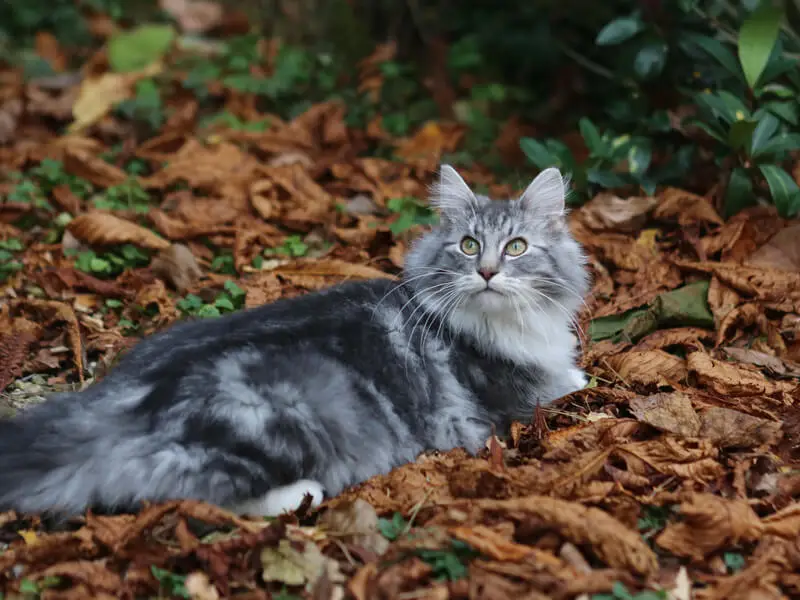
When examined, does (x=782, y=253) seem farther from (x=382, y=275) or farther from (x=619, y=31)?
(x=382, y=275)

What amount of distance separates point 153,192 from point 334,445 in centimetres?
353

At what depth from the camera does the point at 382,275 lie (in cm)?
502

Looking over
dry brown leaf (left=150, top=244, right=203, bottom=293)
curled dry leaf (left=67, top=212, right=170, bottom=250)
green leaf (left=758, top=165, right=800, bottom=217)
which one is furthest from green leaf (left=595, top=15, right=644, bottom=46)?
curled dry leaf (left=67, top=212, right=170, bottom=250)

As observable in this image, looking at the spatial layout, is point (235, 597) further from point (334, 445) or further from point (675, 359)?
point (675, 359)

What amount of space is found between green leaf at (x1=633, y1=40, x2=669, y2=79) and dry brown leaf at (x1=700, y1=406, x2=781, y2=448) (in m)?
2.78

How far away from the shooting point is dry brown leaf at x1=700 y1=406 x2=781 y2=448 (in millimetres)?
3463

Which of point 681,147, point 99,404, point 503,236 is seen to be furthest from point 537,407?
point 681,147

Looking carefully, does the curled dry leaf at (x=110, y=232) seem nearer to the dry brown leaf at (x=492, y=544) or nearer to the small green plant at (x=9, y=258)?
the small green plant at (x=9, y=258)

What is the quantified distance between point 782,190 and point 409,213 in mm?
2350

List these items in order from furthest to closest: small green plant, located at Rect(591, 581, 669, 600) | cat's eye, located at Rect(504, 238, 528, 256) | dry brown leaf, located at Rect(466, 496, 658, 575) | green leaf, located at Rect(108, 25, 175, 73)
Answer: green leaf, located at Rect(108, 25, 175, 73) < cat's eye, located at Rect(504, 238, 528, 256) < dry brown leaf, located at Rect(466, 496, 658, 575) < small green plant, located at Rect(591, 581, 669, 600)

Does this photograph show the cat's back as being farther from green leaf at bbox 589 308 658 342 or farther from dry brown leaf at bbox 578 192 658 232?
dry brown leaf at bbox 578 192 658 232

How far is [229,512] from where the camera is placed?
312 cm

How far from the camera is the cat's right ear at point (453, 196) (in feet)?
13.2

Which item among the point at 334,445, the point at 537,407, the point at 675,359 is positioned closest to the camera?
the point at 334,445
